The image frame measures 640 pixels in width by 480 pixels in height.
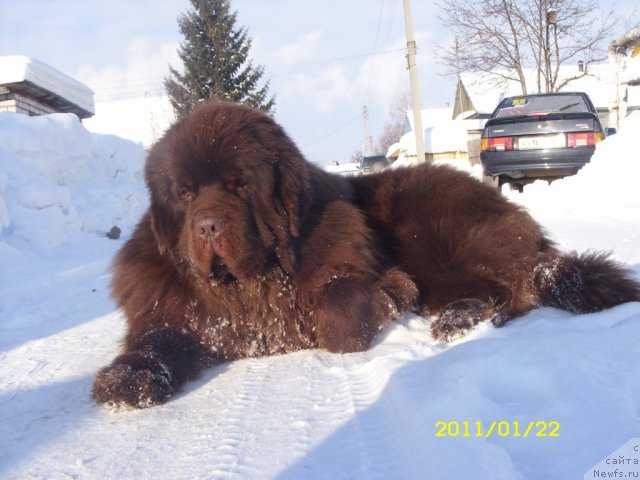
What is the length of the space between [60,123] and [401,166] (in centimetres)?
968

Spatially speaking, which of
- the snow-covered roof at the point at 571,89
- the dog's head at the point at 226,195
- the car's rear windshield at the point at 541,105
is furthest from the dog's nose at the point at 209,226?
the snow-covered roof at the point at 571,89

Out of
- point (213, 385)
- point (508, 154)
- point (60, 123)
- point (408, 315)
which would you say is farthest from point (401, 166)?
point (60, 123)

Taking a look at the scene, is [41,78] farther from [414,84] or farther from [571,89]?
[571,89]

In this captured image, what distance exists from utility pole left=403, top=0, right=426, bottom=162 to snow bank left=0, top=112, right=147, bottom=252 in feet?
29.9

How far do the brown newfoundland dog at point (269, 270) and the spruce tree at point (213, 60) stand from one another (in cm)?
2291

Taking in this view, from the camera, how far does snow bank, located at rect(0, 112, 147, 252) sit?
7.68 meters

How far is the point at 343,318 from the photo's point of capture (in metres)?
2.54

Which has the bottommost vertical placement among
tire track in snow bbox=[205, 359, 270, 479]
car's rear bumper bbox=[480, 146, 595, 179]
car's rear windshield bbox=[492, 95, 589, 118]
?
tire track in snow bbox=[205, 359, 270, 479]

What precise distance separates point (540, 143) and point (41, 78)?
42.0 ft

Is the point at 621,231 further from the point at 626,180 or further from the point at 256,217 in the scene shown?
the point at 256,217

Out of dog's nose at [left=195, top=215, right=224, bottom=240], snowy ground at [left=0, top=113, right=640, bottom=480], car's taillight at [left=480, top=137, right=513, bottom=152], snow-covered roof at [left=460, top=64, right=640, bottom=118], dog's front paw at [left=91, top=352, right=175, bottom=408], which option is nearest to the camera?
snowy ground at [left=0, top=113, right=640, bottom=480]

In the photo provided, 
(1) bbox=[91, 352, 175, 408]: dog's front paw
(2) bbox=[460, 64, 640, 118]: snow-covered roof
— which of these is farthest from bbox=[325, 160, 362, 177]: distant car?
(2) bbox=[460, 64, 640, 118]: snow-covered roof

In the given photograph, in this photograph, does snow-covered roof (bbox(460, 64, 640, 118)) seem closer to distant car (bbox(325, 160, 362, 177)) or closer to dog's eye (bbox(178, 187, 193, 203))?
distant car (bbox(325, 160, 362, 177))

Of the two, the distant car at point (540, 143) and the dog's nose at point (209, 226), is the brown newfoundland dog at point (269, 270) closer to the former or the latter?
the dog's nose at point (209, 226)
